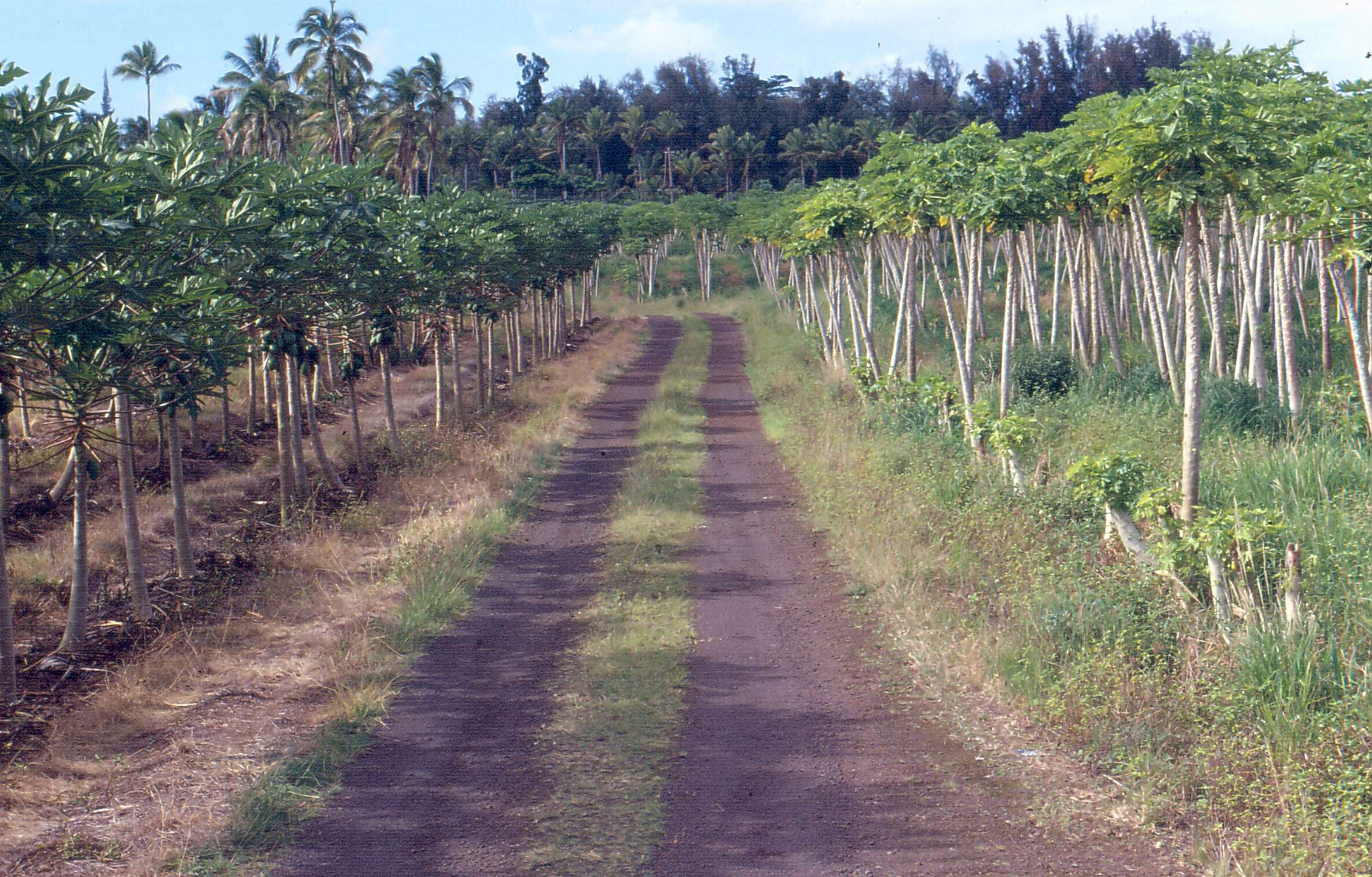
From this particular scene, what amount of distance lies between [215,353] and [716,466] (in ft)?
32.4

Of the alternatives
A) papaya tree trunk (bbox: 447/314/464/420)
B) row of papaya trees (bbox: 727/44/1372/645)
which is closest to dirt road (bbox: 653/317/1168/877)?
row of papaya trees (bbox: 727/44/1372/645)

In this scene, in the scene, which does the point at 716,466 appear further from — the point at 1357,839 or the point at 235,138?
the point at 235,138

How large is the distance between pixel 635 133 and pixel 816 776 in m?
82.6

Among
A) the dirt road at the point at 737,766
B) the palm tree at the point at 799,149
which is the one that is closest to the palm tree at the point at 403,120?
the dirt road at the point at 737,766

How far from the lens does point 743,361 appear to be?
35.2 metres

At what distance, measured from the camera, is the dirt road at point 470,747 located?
5.38 m

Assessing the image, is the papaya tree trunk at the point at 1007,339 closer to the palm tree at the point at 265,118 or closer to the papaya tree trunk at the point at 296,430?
the papaya tree trunk at the point at 296,430

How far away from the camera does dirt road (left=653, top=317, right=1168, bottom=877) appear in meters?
5.20

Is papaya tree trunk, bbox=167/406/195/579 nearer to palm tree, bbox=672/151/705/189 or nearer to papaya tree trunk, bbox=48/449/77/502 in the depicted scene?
papaya tree trunk, bbox=48/449/77/502

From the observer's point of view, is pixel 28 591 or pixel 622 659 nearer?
pixel 622 659

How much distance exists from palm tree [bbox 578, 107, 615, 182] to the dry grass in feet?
232

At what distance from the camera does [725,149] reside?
80.5 metres

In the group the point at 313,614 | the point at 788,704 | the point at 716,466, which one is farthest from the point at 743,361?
the point at 788,704

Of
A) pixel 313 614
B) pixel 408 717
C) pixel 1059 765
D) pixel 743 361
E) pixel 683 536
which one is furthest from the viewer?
pixel 743 361
